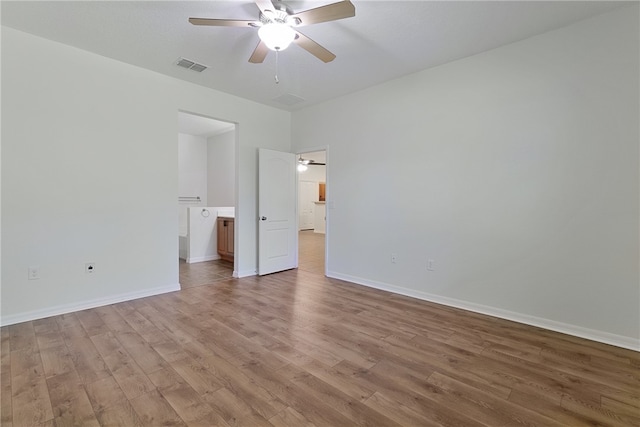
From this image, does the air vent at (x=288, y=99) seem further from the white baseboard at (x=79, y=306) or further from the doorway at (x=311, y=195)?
the doorway at (x=311, y=195)

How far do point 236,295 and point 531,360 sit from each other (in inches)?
121

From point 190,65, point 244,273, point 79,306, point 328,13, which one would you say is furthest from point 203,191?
point 328,13

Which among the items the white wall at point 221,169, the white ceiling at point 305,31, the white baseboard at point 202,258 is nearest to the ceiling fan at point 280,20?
the white ceiling at point 305,31

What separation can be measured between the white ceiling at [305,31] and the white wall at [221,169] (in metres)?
3.16

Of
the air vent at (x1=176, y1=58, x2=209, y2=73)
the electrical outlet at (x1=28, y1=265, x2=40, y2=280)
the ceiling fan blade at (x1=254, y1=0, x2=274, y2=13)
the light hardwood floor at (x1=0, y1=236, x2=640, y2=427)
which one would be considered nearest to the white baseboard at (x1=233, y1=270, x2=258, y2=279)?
the light hardwood floor at (x1=0, y1=236, x2=640, y2=427)

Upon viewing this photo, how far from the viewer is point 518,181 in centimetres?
294

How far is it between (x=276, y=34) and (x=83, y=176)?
2.65 m

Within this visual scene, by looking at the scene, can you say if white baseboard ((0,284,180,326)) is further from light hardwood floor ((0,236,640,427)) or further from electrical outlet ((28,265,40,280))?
electrical outlet ((28,265,40,280))

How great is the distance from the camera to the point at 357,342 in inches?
98.2

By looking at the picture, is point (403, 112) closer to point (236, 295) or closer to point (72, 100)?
point (236, 295)

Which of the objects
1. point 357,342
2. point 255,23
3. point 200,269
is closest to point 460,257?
point 357,342

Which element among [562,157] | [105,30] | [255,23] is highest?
[105,30]

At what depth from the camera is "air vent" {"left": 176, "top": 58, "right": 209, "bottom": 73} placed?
3.32m

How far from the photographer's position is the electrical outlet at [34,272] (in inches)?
114
